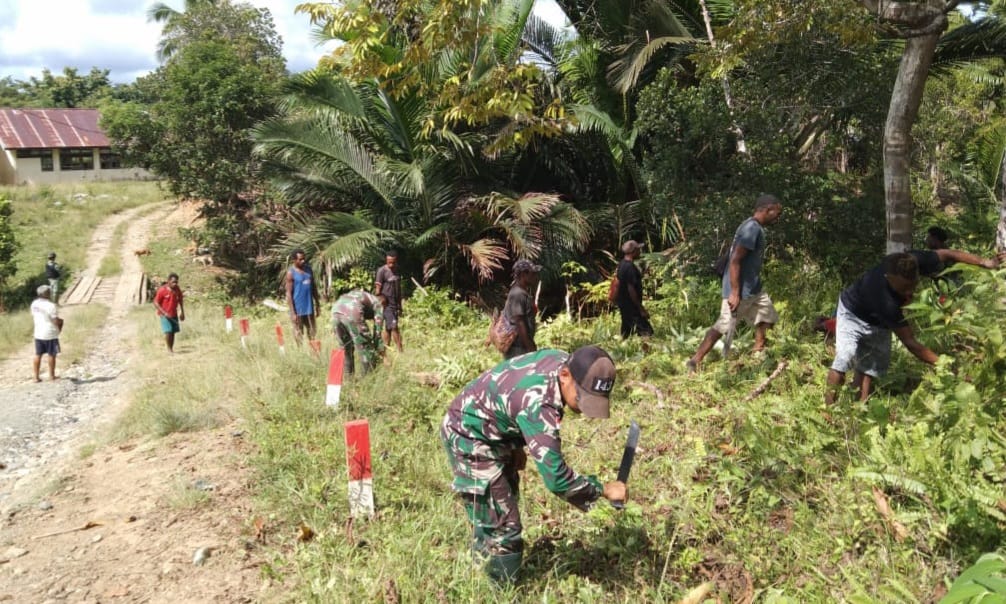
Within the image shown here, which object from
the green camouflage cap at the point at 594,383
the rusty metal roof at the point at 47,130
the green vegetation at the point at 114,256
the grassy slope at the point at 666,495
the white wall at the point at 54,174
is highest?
the rusty metal roof at the point at 47,130

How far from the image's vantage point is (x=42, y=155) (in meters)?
37.9

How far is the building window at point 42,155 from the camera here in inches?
1452

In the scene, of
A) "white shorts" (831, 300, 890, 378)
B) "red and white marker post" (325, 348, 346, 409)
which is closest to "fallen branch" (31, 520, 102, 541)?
"red and white marker post" (325, 348, 346, 409)

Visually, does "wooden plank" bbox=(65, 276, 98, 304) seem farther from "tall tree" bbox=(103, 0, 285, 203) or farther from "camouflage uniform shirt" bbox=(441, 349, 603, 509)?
"camouflage uniform shirt" bbox=(441, 349, 603, 509)

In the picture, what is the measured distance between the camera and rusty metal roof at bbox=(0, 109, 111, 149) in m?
36.5

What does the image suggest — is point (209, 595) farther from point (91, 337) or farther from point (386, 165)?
point (91, 337)

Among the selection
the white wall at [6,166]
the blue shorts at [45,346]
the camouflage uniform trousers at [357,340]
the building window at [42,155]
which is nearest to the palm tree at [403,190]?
the blue shorts at [45,346]

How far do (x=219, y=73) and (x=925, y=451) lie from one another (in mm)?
20018

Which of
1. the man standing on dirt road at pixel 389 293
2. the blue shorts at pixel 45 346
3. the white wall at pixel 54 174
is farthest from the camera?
the white wall at pixel 54 174

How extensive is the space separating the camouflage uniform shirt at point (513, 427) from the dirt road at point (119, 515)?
1553mm

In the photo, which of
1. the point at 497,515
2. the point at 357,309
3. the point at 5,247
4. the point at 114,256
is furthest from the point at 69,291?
the point at 497,515

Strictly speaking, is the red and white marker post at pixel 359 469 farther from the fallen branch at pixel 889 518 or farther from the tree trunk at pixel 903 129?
the tree trunk at pixel 903 129

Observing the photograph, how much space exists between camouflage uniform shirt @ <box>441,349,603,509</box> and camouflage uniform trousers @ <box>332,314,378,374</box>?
13.5ft

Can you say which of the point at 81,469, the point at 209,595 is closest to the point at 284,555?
the point at 209,595
